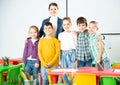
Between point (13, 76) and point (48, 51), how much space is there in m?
0.72

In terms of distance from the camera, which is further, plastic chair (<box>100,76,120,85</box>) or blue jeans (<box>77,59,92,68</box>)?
blue jeans (<box>77,59,92,68</box>)

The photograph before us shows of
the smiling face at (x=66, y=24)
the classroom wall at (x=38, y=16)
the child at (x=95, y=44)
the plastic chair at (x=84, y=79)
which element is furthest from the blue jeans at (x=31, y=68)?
the classroom wall at (x=38, y=16)

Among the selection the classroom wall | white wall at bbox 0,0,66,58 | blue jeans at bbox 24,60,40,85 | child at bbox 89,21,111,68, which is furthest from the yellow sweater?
white wall at bbox 0,0,66,58

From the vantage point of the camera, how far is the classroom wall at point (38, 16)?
7078 mm

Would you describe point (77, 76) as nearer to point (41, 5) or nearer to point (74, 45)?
point (74, 45)

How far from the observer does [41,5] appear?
7688 millimetres

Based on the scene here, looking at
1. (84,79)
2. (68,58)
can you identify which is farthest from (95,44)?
(84,79)

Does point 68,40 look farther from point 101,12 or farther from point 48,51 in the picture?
point 101,12

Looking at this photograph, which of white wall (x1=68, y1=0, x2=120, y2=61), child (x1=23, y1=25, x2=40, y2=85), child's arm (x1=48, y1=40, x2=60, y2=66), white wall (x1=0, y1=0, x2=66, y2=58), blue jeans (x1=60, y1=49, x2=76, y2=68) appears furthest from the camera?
white wall (x1=0, y1=0, x2=66, y2=58)

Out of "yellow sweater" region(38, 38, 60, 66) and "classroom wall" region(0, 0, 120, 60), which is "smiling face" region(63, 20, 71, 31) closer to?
"yellow sweater" region(38, 38, 60, 66)

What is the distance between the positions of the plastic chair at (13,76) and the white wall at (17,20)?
119 inches

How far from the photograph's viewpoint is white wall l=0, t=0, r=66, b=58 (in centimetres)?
772

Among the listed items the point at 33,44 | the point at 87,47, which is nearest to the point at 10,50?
the point at 33,44

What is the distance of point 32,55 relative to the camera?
16.7ft
